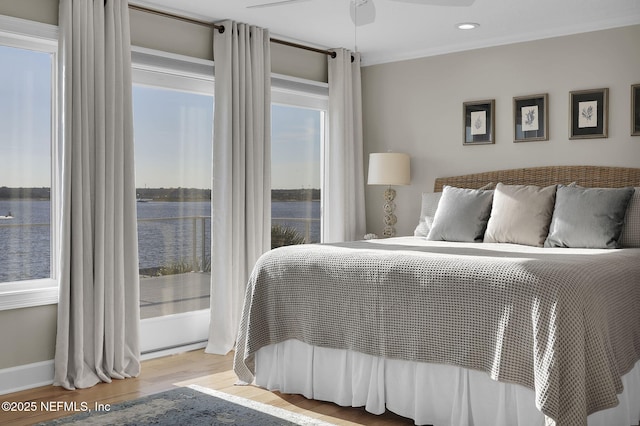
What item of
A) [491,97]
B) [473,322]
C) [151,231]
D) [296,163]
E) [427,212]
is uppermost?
[491,97]

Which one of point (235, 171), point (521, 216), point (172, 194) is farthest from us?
point (235, 171)

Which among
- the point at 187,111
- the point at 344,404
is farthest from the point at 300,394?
the point at 187,111

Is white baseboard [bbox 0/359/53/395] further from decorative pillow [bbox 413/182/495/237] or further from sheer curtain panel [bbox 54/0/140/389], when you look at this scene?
decorative pillow [bbox 413/182/495/237]

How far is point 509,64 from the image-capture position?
5.42 metres

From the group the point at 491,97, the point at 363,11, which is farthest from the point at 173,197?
the point at 491,97

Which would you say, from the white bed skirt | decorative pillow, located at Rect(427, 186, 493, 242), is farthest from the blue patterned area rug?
decorative pillow, located at Rect(427, 186, 493, 242)

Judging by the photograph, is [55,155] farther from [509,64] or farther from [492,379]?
[509,64]

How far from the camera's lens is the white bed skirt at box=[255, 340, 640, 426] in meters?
3.10

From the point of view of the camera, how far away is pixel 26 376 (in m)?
4.04

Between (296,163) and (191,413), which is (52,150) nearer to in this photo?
(191,413)

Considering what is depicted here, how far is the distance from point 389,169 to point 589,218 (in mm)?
1831

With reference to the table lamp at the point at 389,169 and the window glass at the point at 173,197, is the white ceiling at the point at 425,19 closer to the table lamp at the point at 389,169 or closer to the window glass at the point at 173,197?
the window glass at the point at 173,197

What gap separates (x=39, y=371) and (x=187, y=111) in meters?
2.01

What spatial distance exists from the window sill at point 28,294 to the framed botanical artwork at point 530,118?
3.44 m
